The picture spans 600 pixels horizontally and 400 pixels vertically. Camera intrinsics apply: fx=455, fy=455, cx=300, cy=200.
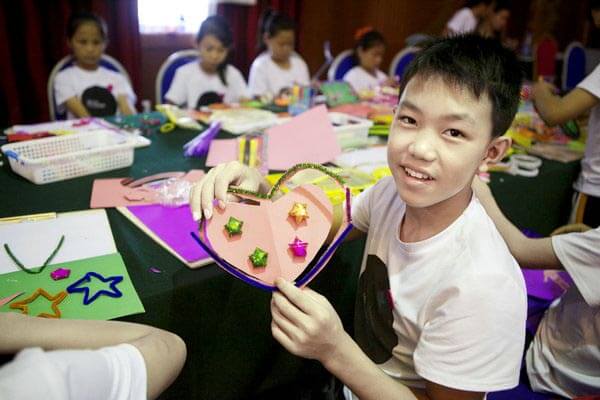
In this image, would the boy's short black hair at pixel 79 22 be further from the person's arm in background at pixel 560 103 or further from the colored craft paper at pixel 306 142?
the person's arm in background at pixel 560 103

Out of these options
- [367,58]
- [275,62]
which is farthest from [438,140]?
[367,58]

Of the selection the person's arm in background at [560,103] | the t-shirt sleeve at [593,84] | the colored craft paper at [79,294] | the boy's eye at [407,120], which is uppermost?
the t-shirt sleeve at [593,84]

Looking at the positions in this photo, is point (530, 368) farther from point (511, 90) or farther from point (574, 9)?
point (574, 9)

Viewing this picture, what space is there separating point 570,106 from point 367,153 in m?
0.68

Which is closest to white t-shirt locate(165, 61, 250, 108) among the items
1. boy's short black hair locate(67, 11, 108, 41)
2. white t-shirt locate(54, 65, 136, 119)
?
white t-shirt locate(54, 65, 136, 119)

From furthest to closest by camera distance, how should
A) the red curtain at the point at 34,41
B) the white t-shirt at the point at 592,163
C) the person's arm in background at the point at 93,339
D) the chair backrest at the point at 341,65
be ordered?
1. the chair backrest at the point at 341,65
2. the red curtain at the point at 34,41
3. the white t-shirt at the point at 592,163
4. the person's arm in background at the point at 93,339

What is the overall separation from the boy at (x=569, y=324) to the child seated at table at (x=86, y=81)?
215 centimetres

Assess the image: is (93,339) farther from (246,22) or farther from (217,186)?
(246,22)

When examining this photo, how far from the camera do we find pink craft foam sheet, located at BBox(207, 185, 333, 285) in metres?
0.74

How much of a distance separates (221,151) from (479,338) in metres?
1.09

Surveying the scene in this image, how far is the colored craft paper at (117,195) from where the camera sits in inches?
45.3

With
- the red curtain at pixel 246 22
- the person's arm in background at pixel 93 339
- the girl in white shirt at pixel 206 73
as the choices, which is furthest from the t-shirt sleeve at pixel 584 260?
the red curtain at pixel 246 22

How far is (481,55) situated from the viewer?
73cm

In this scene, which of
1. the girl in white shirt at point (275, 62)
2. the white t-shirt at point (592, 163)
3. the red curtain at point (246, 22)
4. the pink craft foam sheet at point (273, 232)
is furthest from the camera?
the red curtain at point (246, 22)
